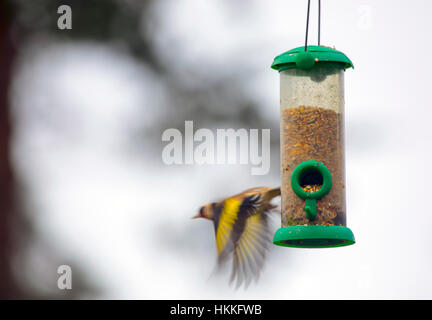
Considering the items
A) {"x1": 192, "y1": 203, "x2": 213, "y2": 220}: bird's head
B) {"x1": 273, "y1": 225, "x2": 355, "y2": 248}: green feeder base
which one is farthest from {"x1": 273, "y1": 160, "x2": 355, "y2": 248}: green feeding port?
{"x1": 192, "y1": 203, "x2": 213, "y2": 220}: bird's head

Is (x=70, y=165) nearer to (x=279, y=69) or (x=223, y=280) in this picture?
(x=223, y=280)

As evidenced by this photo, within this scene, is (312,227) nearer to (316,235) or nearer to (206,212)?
(316,235)

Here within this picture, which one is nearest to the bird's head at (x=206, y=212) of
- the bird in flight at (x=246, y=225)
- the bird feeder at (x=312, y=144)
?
the bird in flight at (x=246, y=225)

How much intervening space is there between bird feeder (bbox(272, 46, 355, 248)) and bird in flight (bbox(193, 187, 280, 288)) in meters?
2.32

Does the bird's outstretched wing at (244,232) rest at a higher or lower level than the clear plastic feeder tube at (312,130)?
lower

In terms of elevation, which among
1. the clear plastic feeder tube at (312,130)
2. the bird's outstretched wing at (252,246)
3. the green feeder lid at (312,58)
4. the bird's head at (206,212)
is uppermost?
the green feeder lid at (312,58)

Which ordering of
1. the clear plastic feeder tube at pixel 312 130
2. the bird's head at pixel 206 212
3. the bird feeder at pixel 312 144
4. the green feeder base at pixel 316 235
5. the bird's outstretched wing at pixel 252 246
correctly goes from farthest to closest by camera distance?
the bird's head at pixel 206 212 < the bird's outstretched wing at pixel 252 246 < the clear plastic feeder tube at pixel 312 130 < the bird feeder at pixel 312 144 < the green feeder base at pixel 316 235

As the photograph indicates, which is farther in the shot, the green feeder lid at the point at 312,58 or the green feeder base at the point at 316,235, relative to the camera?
the green feeder lid at the point at 312,58

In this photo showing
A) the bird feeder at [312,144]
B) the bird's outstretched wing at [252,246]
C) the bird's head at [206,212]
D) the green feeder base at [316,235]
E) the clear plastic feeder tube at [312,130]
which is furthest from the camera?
the bird's head at [206,212]

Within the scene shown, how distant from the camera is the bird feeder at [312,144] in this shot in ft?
17.8

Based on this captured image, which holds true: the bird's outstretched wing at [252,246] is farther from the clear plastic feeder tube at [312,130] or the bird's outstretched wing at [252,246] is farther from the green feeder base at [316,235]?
the green feeder base at [316,235]

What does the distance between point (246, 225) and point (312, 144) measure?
258 centimetres

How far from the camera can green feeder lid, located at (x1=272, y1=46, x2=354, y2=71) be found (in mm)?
5520

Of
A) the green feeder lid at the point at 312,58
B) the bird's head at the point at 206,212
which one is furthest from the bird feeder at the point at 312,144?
the bird's head at the point at 206,212
